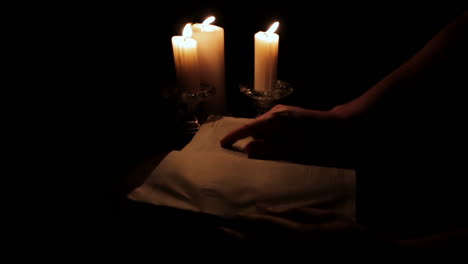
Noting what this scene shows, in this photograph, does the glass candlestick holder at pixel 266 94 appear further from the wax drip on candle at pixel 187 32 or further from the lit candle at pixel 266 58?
the wax drip on candle at pixel 187 32

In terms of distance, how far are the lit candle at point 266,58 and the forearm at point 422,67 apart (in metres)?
0.18

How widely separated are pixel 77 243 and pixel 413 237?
1.91ft

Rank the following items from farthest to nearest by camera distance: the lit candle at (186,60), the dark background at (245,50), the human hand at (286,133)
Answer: the dark background at (245,50) < the lit candle at (186,60) < the human hand at (286,133)

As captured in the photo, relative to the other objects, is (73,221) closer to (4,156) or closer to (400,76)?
(4,156)

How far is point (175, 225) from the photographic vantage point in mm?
501

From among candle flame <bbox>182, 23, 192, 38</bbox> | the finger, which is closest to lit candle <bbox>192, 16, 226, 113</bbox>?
candle flame <bbox>182, 23, 192, 38</bbox>

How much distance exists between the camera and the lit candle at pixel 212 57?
803mm

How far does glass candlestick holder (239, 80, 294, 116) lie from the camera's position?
2.64 feet

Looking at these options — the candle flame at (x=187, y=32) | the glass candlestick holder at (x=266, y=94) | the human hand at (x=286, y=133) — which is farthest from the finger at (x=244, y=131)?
the candle flame at (x=187, y=32)

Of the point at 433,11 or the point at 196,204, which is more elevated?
the point at 433,11

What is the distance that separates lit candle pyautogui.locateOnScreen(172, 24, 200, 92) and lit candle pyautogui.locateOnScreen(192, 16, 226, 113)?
0.13 ft

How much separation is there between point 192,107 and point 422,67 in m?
0.56

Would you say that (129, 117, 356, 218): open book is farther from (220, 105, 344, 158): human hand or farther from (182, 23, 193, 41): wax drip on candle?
(182, 23, 193, 41): wax drip on candle

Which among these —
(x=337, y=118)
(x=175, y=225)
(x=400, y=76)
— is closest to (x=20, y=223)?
(x=175, y=225)
